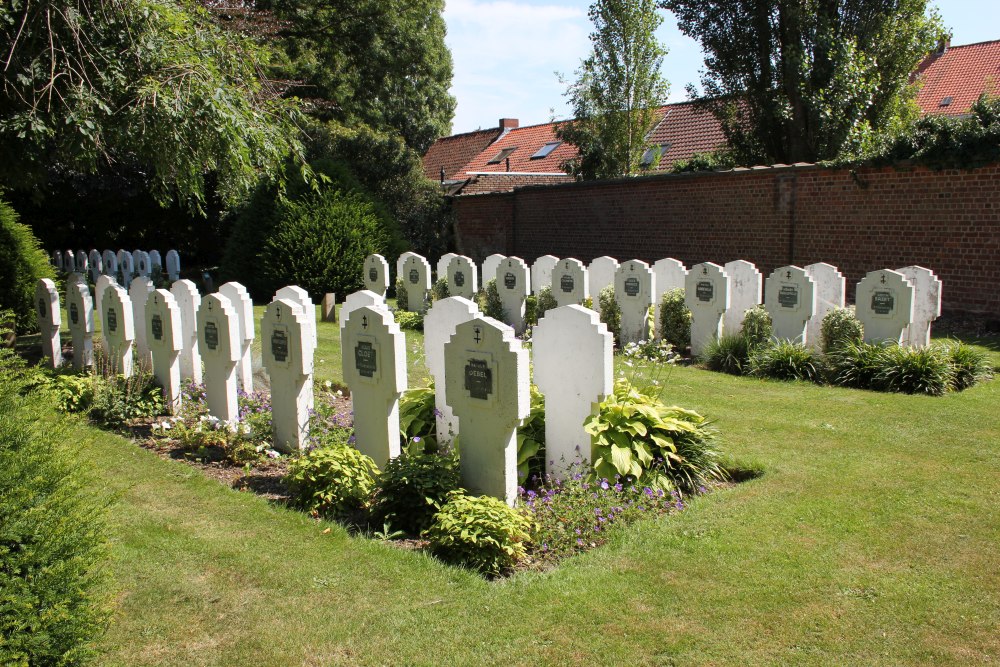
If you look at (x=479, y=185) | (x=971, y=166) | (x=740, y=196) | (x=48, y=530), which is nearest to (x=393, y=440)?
(x=48, y=530)

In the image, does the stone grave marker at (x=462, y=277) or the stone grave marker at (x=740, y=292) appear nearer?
the stone grave marker at (x=740, y=292)

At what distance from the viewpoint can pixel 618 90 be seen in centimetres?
2042

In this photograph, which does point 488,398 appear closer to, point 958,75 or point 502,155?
point 958,75

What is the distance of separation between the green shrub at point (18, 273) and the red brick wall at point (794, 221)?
11565mm

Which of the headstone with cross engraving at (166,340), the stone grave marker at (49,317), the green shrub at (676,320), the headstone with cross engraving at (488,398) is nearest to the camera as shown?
the headstone with cross engraving at (488,398)

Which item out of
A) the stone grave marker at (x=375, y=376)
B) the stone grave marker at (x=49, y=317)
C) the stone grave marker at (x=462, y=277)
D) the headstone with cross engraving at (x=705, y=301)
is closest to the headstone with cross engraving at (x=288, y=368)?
the stone grave marker at (x=375, y=376)

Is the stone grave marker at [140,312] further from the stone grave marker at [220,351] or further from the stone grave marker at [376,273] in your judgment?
the stone grave marker at [376,273]

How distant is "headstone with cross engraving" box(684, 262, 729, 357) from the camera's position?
10.3 m

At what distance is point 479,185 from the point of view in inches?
1148

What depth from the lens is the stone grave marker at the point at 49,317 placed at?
29.2ft

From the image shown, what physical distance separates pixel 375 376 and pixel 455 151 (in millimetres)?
38640

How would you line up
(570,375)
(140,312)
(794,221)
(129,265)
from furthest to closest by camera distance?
(129,265)
(794,221)
(140,312)
(570,375)

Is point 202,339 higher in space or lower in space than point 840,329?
higher

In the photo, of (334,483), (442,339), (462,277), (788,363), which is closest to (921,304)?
(788,363)
